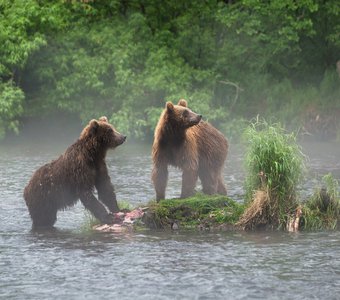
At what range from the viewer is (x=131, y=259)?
10.4m

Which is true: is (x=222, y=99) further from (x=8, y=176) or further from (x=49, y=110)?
(x=8, y=176)

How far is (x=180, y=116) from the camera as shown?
12.5 meters

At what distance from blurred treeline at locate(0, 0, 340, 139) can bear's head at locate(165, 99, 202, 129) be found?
1146cm

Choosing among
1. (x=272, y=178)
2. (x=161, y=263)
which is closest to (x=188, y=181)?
(x=272, y=178)

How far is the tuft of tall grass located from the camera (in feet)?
38.7

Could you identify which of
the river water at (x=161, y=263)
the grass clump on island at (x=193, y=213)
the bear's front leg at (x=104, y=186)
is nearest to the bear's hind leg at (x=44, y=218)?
the river water at (x=161, y=263)

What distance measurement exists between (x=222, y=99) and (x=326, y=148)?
4.89 meters

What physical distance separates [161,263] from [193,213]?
2.06 meters

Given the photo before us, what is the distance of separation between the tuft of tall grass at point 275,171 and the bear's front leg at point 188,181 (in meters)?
1.01

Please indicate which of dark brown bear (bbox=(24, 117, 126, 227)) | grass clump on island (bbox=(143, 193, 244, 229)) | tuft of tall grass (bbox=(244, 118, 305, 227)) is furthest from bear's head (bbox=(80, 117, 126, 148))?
tuft of tall grass (bbox=(244, 118, 305, 227))

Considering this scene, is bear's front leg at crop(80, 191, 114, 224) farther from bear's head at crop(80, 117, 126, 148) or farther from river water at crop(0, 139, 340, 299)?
bear's head at crop(80, 117, 126, 148)

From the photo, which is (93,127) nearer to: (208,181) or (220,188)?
(208,181)

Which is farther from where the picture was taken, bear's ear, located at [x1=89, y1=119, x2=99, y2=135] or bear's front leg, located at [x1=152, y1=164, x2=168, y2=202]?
bear's front leg, located at [x1=152, y1=164, x2=168, y2=202]

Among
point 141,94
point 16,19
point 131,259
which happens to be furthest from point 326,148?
point 131,259
